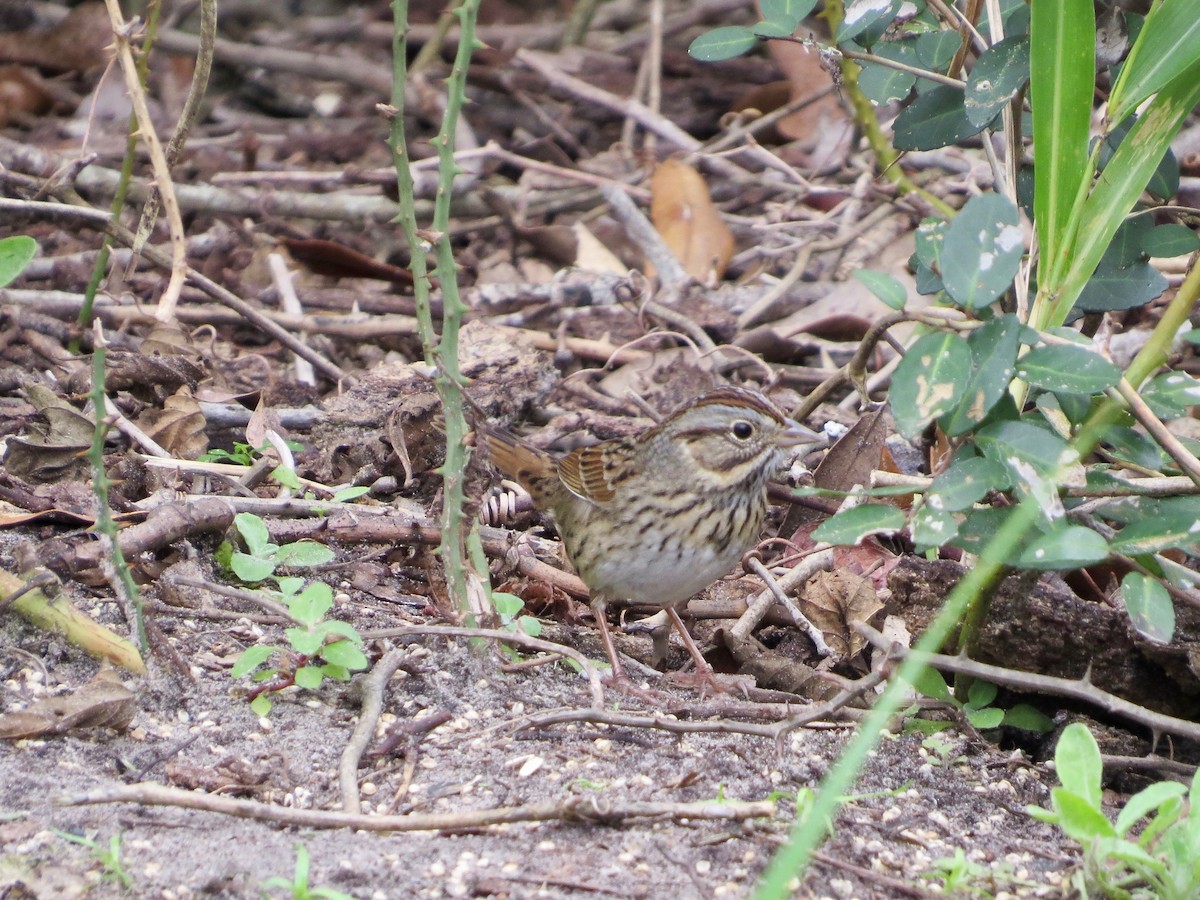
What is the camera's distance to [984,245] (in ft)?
8.56

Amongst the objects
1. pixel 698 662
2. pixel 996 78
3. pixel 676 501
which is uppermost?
pixel 996 78

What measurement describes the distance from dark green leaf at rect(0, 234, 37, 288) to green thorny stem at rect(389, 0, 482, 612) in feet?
2.51

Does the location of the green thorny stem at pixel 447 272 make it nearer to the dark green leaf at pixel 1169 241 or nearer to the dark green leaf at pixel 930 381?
the dark green leaf at pixel 930 381

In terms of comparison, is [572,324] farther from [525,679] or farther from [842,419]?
[525,679]

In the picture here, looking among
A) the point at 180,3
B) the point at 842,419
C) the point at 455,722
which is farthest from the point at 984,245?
the point at 180,3

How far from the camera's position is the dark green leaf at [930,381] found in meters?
2.58

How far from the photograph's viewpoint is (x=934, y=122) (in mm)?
3441

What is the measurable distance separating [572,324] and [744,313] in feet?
2.19

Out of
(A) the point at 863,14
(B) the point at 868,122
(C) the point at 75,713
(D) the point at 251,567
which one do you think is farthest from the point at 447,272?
(B) the point at 868,122

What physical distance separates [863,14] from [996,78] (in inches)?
12.7

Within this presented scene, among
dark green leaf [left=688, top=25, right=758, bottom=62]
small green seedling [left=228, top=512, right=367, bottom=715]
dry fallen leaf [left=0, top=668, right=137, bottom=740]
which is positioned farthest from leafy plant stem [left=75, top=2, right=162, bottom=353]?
dark green leaf [left=688, top=25, right=758, bottom=62]

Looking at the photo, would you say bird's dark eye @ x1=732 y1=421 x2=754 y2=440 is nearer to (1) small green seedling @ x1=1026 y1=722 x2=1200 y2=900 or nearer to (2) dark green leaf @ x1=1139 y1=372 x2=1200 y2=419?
(2) dark green leaf @ x1=1139 y1=372 x2=1200 y2=419

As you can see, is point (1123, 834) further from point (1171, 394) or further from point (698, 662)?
point (698, 662)

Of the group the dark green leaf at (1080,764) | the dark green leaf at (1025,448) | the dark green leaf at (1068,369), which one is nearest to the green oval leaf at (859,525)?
the dark green leaf at (1025,448)
